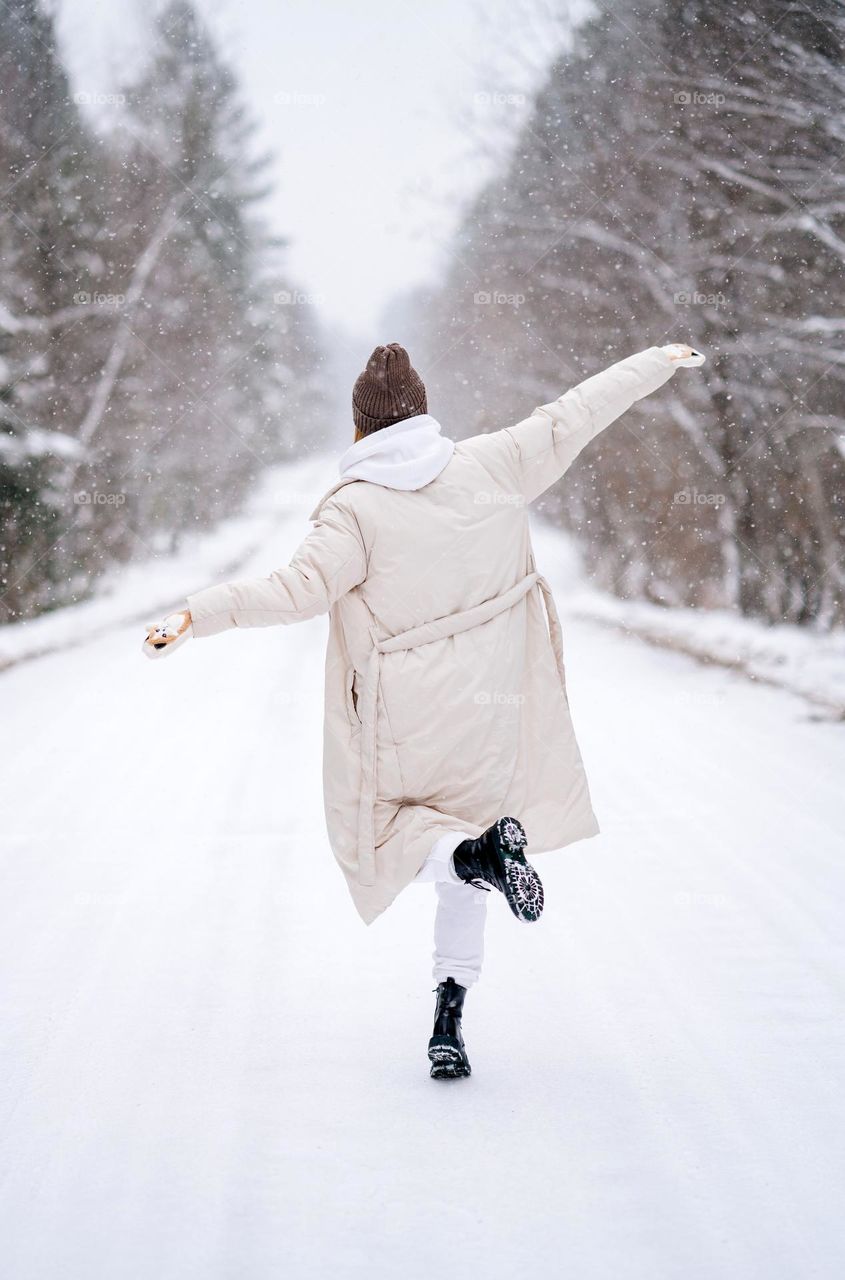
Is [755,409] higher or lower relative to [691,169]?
lower

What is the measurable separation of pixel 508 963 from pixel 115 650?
892cm

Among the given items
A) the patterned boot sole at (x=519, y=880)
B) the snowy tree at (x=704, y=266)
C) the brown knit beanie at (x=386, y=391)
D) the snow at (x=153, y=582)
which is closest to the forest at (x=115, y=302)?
the snow at (x=153, y=582)

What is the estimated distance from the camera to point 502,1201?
229cm

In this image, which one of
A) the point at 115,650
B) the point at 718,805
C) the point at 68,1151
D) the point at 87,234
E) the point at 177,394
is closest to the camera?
the point at 68,1151

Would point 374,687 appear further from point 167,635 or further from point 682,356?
point 682,356

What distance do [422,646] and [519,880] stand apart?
64 cm

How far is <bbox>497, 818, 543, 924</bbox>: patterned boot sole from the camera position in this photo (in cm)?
250

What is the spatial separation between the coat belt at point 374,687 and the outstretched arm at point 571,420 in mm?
374

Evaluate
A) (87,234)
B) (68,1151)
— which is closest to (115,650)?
(87,234)

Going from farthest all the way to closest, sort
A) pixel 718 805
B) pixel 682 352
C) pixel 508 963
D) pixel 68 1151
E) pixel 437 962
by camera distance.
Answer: pixel 718 805
pixel 508 963
pixel 682 352
pixel 437 962
pixel 68 1151

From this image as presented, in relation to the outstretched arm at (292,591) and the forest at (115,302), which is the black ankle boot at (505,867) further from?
the forest at (115,302)

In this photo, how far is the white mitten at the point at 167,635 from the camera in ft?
8.16

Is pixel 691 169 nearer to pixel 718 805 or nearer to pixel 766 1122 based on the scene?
pixel 718 805

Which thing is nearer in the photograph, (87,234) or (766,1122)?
(766,1122)
